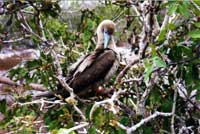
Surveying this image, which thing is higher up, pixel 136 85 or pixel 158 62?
pixel 158 62

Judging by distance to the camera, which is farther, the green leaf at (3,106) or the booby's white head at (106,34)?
the booby's white head at (106,34)

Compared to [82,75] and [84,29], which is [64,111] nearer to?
[82,75]

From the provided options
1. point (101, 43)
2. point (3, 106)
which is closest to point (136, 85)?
point (3, 106)

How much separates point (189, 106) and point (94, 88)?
0.61 meters

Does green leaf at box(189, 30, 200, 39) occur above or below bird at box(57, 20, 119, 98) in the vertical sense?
above

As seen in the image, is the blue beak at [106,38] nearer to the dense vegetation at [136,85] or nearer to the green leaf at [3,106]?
the dense vegetation at [136,85]

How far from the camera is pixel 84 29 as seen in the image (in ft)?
9.76

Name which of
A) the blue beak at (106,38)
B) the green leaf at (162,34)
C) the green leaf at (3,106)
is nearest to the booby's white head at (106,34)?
the blue beak at (106,38)

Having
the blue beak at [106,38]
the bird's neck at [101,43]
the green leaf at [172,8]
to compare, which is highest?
the green leaf at [172,8]

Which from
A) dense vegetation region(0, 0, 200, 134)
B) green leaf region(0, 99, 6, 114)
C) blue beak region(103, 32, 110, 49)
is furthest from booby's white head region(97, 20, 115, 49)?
green leaf region(0, 99, 6, 114)

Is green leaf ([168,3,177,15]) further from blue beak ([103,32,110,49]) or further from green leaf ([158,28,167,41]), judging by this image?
blue beak ([103,32,110,49])

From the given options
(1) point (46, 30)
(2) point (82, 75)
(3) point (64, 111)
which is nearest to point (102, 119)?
(3) point (64, 111)

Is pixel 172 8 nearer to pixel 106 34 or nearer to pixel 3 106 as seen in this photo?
pixel 3 106

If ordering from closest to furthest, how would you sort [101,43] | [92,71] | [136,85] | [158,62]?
1. [158,62]
2. [136,85]
3. [92,71]
4. [101,43]
